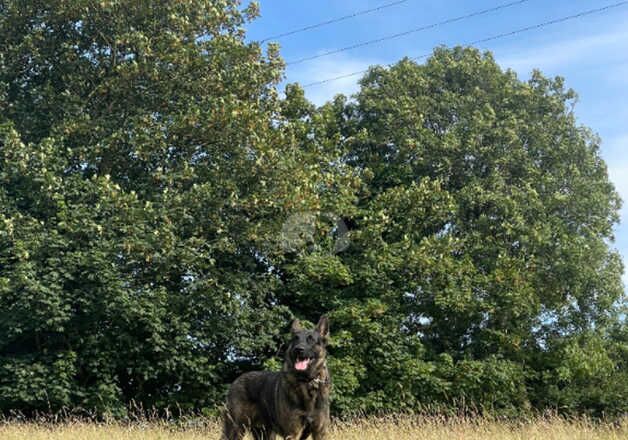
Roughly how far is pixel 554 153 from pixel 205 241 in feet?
57.8

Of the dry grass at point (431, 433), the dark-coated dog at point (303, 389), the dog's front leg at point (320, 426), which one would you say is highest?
the dark-coated dog at point (303, 389)

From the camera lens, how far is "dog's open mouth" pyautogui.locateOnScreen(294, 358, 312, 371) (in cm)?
955

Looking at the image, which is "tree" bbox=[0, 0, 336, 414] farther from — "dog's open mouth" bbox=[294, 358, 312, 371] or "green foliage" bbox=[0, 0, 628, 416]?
"dog's open mouth" bbox=[294, 358, 312, 371]

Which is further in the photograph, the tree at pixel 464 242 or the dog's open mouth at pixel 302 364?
the tree at pixel 464 242

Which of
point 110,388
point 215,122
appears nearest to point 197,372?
point 110,388

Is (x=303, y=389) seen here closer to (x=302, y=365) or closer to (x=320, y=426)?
(x=302, y=365)

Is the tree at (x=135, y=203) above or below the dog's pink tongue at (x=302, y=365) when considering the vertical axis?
above

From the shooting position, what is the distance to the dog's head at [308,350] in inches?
377

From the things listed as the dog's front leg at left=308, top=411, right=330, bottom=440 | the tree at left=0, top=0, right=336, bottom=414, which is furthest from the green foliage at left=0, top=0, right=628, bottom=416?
the dog's front leg at left=308, top=411, right=330, bottom=440

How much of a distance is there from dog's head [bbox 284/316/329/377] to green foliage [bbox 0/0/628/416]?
1102cm

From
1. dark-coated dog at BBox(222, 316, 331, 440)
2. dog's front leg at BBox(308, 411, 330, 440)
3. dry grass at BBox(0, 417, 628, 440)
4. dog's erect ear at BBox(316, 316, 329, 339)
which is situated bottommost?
dry grass at BBox(0, 417, 628, 440)

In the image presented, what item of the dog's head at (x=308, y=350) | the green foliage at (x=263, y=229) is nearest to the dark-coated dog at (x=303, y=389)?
the dog's head at (x=308, y=350)

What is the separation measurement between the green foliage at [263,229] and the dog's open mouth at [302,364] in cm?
1116

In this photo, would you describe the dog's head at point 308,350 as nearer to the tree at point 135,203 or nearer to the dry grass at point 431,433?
the dry grass at point 431,433
